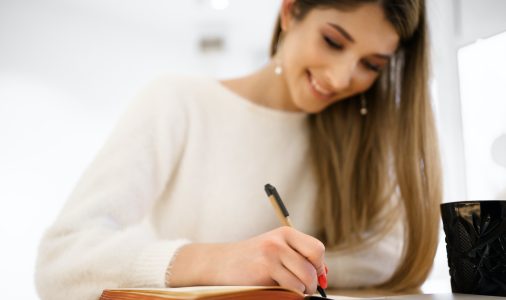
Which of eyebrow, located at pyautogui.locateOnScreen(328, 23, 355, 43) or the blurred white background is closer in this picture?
eyebrow, located at pyautogui.locateOnScreen(328, 23, 355, 43)

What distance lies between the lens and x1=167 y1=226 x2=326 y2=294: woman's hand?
47 centimetres

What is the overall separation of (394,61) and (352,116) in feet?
0.44

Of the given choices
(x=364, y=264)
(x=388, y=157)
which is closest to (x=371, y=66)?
(x=388, y=157)

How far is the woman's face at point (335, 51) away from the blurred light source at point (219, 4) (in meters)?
2.17

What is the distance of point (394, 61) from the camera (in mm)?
965

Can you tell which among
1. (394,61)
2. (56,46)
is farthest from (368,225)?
(56,46)

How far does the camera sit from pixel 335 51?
0.80 m

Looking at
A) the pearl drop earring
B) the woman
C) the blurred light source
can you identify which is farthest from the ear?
the blurred light source

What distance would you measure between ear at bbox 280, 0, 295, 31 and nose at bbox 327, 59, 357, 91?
0.49 ft

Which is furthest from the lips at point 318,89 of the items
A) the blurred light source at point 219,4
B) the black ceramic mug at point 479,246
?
the blurred light source at point 219,4

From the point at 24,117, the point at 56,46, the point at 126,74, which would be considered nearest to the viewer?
the point at 24,117

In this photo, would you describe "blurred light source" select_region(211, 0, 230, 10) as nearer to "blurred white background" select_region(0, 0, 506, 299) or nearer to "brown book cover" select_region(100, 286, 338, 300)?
"blurred white background" select_region(0, 0, 506, 299)

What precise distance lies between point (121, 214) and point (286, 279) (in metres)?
0.33

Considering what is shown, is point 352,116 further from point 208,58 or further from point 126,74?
point 208,58
